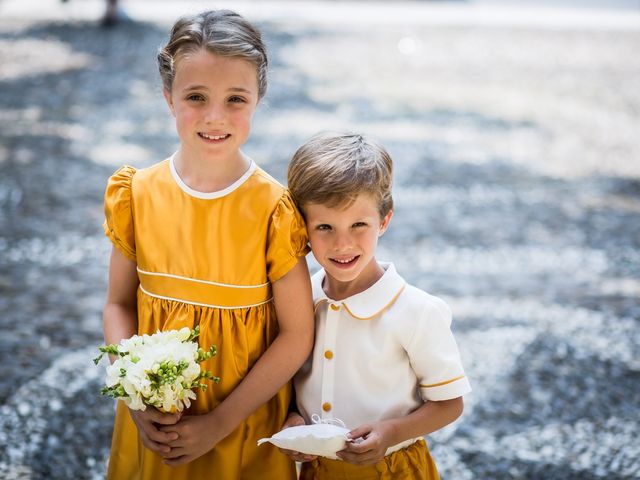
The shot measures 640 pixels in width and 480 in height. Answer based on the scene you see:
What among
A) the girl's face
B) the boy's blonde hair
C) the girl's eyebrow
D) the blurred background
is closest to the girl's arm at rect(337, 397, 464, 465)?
the boy's blonde hair

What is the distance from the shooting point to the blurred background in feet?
11.7

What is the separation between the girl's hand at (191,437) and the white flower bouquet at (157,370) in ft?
0.41

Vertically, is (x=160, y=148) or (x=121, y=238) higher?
(x=160, y=148)

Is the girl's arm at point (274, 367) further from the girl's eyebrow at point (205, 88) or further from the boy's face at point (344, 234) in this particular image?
the girl's eyebrow at point (205, 88)

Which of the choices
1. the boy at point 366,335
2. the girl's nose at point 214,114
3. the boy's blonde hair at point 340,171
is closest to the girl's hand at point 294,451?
the boy at point 366,335

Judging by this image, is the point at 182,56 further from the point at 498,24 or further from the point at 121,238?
the point at 498,24

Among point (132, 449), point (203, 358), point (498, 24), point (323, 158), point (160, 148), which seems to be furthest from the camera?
point (498, 24)

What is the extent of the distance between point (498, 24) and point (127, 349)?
1251cm

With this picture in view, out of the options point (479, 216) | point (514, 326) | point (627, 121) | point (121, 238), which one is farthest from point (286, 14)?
point (121, 238)

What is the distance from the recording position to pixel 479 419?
143 inches

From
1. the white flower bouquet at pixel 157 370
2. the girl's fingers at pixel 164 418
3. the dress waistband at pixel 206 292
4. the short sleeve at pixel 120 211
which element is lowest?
the girl's fingers at pixel 164 418

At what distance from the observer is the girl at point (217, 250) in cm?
208

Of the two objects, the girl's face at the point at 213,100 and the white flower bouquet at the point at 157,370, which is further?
the girl's face at the point at 213,100

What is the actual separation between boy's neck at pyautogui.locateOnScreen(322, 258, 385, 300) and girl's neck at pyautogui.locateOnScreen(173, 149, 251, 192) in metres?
0.43
